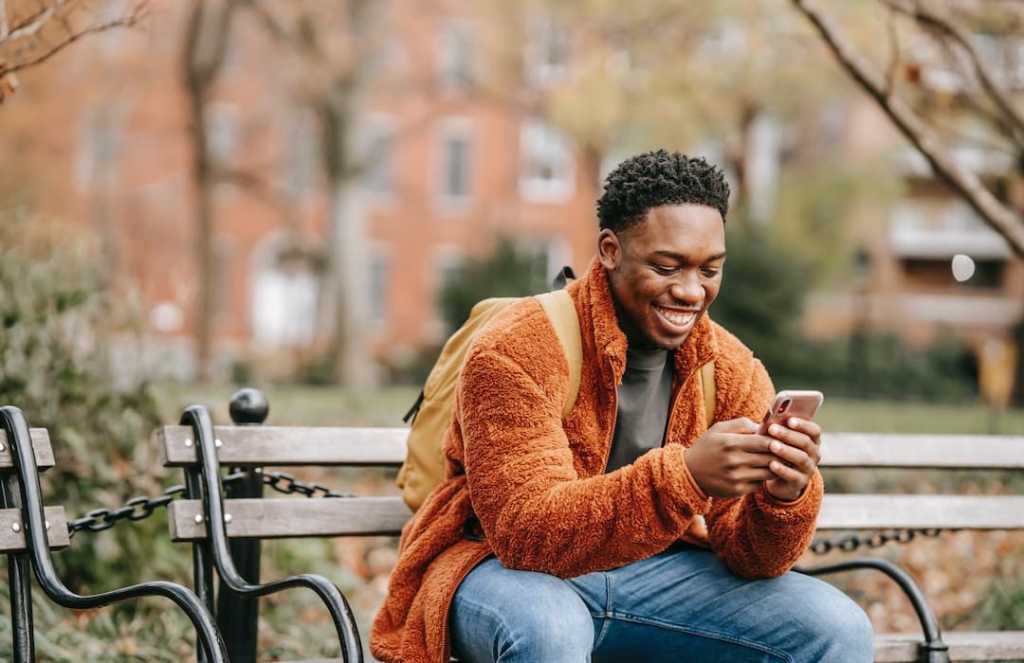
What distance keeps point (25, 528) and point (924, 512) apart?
8.32 feet

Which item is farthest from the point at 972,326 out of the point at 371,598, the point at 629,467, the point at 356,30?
the point at 629,467

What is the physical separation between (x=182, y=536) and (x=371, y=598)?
249 centimetres

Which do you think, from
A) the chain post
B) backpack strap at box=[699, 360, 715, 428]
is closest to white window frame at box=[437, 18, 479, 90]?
the chain post

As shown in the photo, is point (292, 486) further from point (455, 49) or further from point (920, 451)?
point (455, 49)

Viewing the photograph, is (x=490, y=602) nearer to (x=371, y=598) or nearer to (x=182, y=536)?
(x=182, y=536)

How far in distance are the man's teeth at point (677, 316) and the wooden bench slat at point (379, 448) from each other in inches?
42.0

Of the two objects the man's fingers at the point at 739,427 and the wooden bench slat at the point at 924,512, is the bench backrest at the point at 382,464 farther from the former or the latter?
the man's fingers at the point at 739,427

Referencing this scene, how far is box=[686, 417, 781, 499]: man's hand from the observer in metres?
2.48

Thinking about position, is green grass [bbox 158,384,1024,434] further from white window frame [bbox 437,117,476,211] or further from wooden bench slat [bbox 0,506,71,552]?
white window frame [bbox 437,117,476,211]

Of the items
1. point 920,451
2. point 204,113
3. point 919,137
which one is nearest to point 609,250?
point 920,451

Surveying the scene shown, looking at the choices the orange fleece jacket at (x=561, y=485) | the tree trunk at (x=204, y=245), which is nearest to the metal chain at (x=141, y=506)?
the orange fleece jacket at (x=561, y=485)

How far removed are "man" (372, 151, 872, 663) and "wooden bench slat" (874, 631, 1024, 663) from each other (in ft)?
2.39

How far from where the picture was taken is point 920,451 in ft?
12.8

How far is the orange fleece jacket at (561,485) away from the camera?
2.56 m
